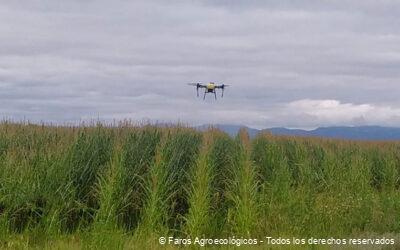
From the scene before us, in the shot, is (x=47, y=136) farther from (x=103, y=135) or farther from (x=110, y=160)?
(x=110, y=160)

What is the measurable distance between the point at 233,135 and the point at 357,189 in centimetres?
521

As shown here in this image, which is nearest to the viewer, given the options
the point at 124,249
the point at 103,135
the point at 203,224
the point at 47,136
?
the point at 124,249

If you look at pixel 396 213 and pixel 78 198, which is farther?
pixel 396 213

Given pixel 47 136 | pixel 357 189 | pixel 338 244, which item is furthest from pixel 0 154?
pixel 357 189

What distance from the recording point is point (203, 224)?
11.5 m

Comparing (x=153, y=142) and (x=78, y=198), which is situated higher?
(x=153, y=142)

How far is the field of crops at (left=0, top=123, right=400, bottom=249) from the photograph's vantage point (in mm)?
11227

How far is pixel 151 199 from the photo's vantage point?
11.7 m

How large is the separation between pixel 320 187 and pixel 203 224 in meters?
4.81

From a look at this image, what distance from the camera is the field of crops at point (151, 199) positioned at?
442 inches

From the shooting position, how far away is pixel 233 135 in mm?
18984

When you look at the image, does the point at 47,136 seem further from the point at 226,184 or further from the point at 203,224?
the point at 203,224

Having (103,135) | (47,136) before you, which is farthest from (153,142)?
(47,136)

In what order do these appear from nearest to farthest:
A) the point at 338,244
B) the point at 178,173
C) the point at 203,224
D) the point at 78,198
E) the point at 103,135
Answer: the point at 338,244 → the point at 203,224 → the point at 78,198 → the point at 178,173 → the point at 103,135
